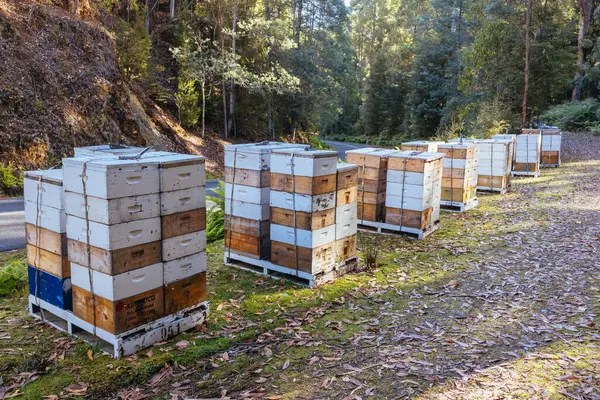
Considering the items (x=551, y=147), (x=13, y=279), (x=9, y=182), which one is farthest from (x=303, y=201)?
(x=551, y=147)

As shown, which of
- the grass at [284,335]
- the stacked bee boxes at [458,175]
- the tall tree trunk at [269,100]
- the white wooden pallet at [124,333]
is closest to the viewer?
the grass at [284,335]

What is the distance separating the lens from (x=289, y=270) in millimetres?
7574

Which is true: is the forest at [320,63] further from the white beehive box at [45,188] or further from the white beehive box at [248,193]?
the white beehive box at [45,188]

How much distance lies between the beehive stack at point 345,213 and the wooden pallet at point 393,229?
277 cm

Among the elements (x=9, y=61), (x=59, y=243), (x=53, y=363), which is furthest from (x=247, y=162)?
(x=9, y=61)

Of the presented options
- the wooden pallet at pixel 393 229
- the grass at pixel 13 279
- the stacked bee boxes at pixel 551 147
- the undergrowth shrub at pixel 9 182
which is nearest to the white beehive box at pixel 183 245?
the grass at pixel 13 279

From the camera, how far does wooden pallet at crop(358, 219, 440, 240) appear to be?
414 inches

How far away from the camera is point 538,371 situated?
4.90 metres

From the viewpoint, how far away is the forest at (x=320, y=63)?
2469 centimetres

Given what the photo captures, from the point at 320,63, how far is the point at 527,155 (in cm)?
1713

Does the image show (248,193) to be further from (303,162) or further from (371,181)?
(371,181)

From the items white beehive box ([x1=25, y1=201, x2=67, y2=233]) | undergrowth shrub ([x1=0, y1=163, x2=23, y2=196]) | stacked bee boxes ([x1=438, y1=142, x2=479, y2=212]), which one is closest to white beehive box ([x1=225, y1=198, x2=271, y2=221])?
white beehive box ([x1=25, y1=201, x2=67, y2=233])

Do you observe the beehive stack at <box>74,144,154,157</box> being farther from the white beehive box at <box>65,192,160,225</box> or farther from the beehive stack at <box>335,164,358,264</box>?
the beehive stack at <box>335,164,358,264</box>

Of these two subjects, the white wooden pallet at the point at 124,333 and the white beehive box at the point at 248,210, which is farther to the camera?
the white beehive box at the point at 248,210
